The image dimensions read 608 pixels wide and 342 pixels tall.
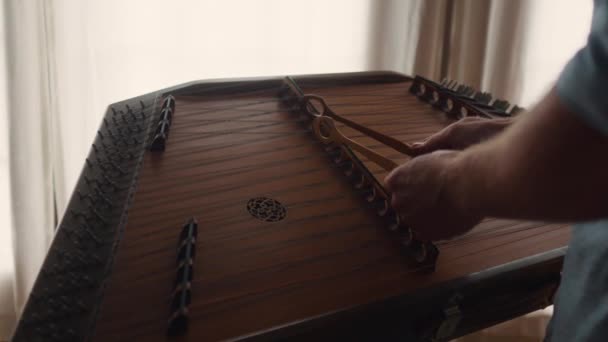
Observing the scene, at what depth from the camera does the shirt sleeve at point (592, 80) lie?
388 millimetres

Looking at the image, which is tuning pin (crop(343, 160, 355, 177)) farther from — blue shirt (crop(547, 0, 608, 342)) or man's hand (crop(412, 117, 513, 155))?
blue shirt (crop(547, 0, 608, 342))

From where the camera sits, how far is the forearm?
0.41 metres

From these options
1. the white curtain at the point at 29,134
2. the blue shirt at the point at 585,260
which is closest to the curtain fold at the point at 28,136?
the white curtain at the point at 29,134

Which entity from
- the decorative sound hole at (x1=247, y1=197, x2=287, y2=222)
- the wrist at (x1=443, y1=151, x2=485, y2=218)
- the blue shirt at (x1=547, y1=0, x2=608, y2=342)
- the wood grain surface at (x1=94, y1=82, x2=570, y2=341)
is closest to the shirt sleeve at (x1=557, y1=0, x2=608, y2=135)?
the blue shirt at (x1=547, y1=0, x2=608, y2=342)

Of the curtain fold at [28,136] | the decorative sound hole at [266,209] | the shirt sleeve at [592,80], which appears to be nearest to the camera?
the shirt sleeve at [592,80]

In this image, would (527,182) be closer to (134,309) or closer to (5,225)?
(134,309)

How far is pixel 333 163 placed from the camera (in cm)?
92

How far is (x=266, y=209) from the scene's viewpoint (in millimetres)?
784

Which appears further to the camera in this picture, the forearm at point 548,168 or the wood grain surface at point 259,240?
the wood grain surface at point 259,240

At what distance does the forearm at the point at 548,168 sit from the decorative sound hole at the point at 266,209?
0.34m

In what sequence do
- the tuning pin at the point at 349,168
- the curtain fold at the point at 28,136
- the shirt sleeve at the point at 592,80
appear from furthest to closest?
the curtain fold at the point at 28,136
the tuning pin at the point at 349,168
the shirt sleeve at the point at 592,80

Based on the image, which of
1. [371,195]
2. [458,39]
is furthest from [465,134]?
[458,39]

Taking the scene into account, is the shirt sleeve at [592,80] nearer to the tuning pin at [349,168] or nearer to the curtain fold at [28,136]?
the tuning pin at [349,168]

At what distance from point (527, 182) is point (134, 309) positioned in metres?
0.42
